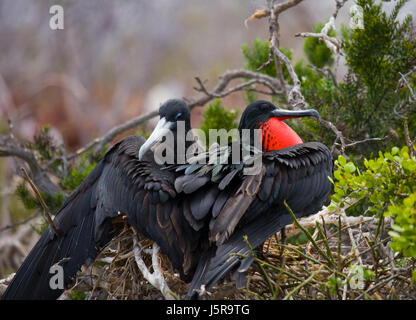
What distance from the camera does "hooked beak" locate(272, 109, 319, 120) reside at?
10.7 ft

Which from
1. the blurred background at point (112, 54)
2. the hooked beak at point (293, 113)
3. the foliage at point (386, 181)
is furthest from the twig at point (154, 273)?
the blurred background at point (112, 54)

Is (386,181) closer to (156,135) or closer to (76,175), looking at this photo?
(156,135)

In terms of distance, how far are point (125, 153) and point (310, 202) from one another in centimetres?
97

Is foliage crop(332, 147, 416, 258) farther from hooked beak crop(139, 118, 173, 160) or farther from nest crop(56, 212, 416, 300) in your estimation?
hooked beak crop(139, 118, 173, 160)

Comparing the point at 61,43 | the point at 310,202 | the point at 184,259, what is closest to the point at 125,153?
the point at 184,259

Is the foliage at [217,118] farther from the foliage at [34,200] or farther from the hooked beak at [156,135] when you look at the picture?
the foliage at [34,200]

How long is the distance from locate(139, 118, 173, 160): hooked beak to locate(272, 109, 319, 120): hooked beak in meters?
0.64

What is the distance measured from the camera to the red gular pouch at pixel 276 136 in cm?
341

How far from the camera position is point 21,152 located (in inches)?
156

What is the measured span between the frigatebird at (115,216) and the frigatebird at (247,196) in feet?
0.28

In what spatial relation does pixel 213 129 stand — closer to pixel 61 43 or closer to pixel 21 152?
pixel 21 152

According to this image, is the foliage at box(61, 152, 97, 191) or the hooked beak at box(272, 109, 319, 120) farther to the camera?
the foliage at box(61, 152, 97, 191)

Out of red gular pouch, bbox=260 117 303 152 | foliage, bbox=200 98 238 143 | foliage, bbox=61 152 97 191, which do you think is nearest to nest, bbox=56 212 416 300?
red gular pouch, bbox=260 117 303 152

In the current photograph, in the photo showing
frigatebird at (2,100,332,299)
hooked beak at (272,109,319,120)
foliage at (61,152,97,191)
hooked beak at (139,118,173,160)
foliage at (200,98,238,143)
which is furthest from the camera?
foliage at (200,98,238,143)
